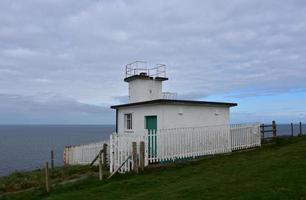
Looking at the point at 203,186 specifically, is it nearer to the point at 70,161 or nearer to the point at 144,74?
the point at 144,74

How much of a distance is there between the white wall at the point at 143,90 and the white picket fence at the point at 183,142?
7477 millimetres

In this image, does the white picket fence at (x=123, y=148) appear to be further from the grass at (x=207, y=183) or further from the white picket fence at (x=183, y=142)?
the grass at (x=207, y=183)

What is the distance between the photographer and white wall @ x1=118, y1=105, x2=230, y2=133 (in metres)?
18.6

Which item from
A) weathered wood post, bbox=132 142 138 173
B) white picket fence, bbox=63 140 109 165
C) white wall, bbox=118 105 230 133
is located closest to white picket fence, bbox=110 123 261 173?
weathered wood post, bbox=132 142 138 173

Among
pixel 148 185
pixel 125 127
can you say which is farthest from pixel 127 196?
pixel 125 127

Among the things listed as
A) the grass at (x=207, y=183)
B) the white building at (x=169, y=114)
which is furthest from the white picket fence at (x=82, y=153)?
the grass at (x=207, y=183)

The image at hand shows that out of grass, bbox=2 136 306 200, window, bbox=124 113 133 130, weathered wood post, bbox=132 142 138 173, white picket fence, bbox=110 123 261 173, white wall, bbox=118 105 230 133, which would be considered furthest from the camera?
window, bbox=124 113 133 130

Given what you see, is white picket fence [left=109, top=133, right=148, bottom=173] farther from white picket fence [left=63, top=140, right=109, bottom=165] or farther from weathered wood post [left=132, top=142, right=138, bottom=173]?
white picket fence [left=63, top=140, right=109, bottom=165]

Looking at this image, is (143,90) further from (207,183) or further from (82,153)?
(207,183)

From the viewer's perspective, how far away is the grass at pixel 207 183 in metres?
9.30

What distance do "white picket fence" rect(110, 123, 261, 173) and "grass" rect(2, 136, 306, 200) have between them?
93 centimetres

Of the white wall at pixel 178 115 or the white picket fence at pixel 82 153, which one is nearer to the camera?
the white wall at pixel 178 115

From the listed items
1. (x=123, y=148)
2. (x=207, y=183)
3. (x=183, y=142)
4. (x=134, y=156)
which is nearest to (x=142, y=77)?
(x=183, y=142)

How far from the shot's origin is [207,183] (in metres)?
10.9
